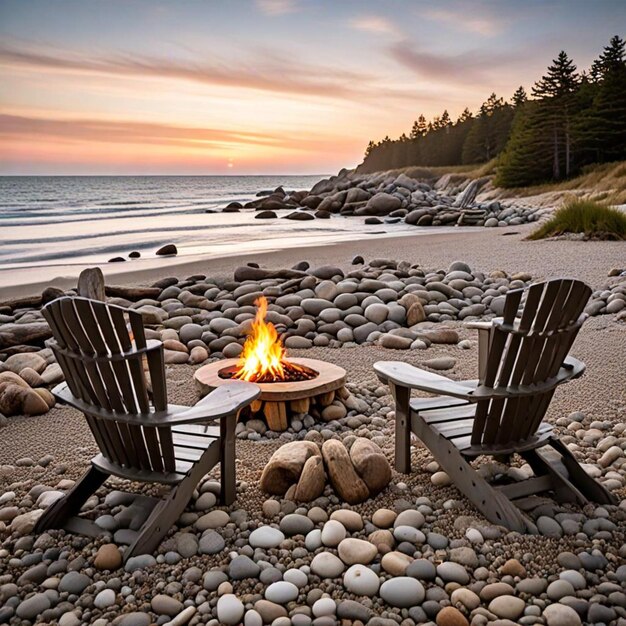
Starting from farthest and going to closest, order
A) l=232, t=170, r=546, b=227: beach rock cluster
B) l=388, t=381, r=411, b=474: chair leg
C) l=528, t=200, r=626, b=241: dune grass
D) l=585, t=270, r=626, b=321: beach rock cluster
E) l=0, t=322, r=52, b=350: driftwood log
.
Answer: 1. l=232, t=170, r=546, b=227: beach rock cluster
2. l=528, t=200, r=626, b=241: dune grass
3. l=585, t=270, r=626, b=321: beach rock cluster
4. l=0, t=322, r=52, b=350: driftwood log
5. l=388, t=381, r=411, b=474: chair leg

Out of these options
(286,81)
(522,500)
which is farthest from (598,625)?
(286,81)

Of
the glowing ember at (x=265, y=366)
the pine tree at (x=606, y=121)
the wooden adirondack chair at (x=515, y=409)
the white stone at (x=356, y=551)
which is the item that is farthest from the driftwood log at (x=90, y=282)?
the pine tree at (x=606, y=121)

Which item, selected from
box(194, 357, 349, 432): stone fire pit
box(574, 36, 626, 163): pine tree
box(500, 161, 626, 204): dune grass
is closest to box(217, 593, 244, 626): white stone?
box(194, 357, 349, 432): stone fire pit

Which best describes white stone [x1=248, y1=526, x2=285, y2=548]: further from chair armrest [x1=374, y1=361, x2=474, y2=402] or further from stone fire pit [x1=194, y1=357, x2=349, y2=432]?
stone fire pit [x1=194, y1=357, x2=349, y2=432]

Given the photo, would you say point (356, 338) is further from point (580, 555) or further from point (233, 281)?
point (580, 555)

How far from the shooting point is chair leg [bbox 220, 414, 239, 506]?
314 centimetres

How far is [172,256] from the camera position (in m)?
15.8

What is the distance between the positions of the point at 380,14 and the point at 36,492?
559 inches

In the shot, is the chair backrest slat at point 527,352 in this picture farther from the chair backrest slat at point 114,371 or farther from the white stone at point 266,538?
the chair backrest slat at point 114,371

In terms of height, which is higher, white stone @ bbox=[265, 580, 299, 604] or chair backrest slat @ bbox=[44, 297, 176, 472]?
chair backrest slat @ bbox=[44, 297, 176, 472]

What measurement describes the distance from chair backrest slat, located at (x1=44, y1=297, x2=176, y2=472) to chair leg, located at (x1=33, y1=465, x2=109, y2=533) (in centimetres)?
25

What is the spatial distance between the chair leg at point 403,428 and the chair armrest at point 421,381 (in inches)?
3.7

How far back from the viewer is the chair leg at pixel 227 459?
314 cm

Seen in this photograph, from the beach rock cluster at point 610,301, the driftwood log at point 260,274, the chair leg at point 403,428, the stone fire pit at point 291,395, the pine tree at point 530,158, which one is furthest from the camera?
the pine tree at point 530,158
